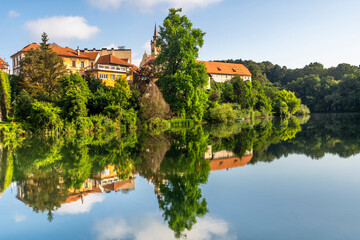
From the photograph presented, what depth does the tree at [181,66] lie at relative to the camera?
125 ft

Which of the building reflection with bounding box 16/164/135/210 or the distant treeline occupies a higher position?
the distant treeline

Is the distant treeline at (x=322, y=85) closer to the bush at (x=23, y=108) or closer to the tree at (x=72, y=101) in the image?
the tree at (x=72, y=101)

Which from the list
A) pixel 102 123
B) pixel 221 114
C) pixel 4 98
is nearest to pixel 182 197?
pixel 102 123

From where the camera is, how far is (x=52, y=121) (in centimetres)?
2955

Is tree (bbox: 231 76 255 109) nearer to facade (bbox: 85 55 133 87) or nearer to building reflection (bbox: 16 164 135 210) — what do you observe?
facade (bbox: 85 55 133 87)

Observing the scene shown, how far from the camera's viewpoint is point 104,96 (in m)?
35.2

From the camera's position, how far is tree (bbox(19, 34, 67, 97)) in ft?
119

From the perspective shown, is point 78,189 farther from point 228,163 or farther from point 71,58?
point 71,58

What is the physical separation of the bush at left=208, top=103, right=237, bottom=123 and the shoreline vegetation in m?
3.62

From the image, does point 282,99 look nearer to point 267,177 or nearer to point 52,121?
point 52,121

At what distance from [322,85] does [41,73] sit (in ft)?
306

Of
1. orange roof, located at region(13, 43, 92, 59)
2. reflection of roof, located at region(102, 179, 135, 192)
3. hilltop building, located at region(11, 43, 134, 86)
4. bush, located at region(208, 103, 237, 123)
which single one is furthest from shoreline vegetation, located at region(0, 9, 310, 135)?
reflection of roof, located at region(102, 179, 135, 192)

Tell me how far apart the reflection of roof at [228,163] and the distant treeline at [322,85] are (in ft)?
271

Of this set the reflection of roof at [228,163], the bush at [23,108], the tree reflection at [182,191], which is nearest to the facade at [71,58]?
the bush at [23,108]
